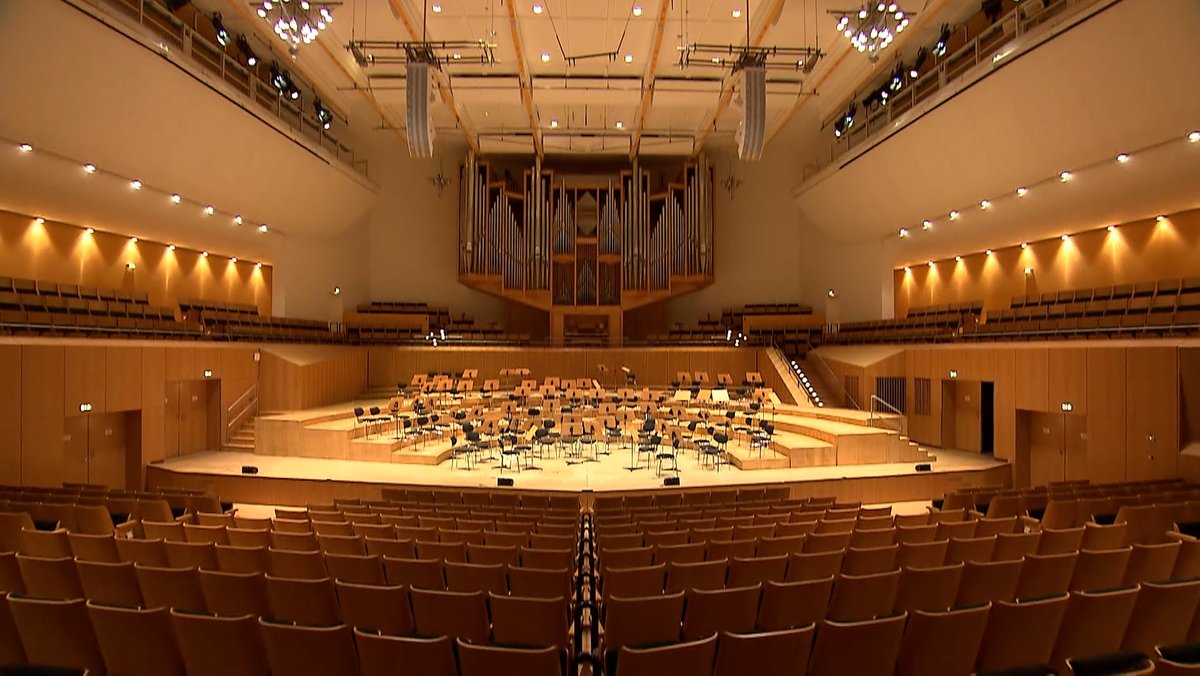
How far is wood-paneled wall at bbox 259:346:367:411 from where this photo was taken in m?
11.7

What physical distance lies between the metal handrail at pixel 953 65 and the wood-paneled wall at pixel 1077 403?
3.96m

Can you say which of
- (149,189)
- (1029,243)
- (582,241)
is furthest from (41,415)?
(1029,243)

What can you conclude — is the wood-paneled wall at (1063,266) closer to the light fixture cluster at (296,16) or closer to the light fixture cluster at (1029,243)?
the light fixture cluster at (1029,243)

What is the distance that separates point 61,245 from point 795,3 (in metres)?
12.1

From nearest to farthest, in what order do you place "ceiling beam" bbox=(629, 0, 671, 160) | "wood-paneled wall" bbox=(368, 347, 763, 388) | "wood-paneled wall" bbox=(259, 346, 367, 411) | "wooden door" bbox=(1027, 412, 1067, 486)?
"wooden door" bbox=(1027, 412, 1067, 486) < "ceiling beam" bbox=(629, 0, 671, 160) < "wood-paneled wall" bbox=(259, 346, 367, 411) < "wood-paneled wall" bbox=(368, 347, 763, 388)

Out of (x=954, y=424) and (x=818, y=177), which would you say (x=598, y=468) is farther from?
(x=818, y=177)

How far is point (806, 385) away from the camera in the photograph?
13445 millimetres

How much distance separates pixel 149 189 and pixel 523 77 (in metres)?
6.31

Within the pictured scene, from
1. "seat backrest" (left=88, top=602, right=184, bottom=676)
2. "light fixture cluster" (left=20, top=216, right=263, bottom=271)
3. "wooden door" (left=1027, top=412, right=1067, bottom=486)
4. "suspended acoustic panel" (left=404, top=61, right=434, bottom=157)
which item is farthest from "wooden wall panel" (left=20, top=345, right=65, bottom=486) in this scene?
"wooden door" (left=1027, top=412, right=1067, bottom=486)

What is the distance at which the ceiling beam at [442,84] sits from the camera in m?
9.61

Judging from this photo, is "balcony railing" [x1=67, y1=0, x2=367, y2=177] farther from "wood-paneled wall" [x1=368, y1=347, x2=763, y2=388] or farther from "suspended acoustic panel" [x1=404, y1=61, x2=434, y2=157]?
"wood-paneled wall" [x1=368, y1=347, x2=763, y2=388]

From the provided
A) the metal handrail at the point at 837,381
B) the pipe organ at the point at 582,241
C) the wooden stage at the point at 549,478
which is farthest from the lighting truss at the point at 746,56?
the metal handrail at the point at 837,381

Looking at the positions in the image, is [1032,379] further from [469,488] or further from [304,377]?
[304,377]

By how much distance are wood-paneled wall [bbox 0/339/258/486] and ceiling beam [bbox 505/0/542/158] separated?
677 cm
